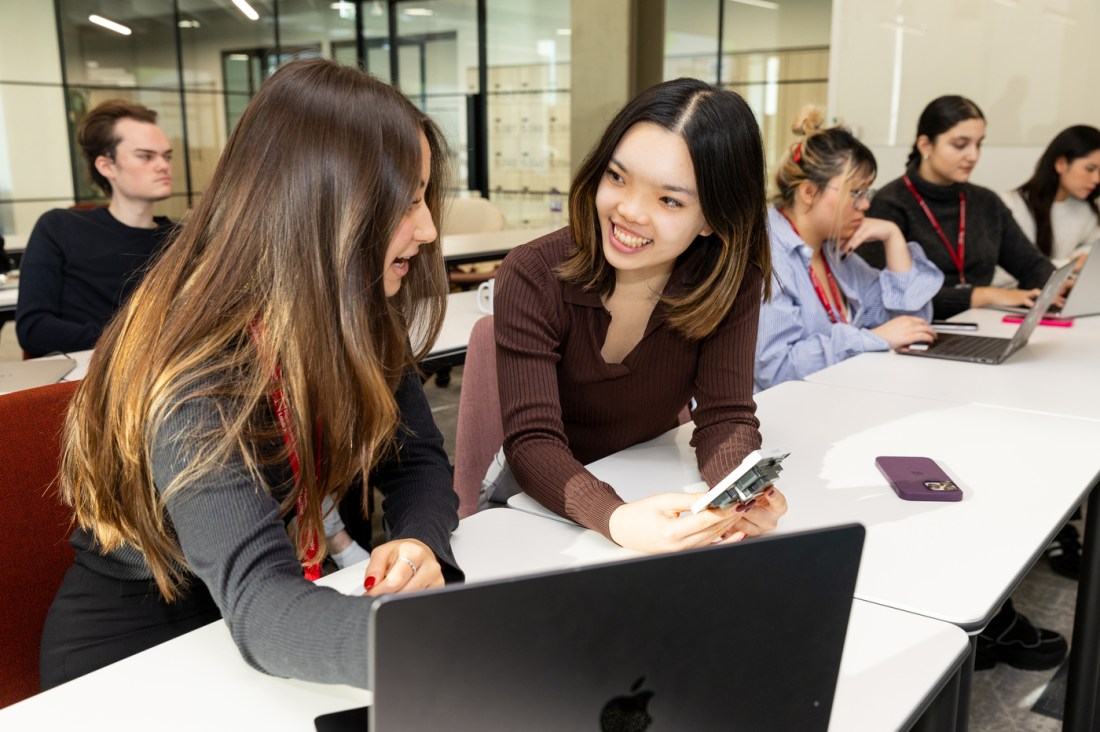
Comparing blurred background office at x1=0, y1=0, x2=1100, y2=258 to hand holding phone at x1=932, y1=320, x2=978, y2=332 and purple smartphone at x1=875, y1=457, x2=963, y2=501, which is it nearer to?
hand holding phone at x1=932, y1=320, x2=978, y2=332

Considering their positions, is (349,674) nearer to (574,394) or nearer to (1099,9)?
(574,394)

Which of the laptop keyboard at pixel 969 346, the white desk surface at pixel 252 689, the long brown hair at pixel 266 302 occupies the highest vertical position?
the long brown hair at pixel 266 302

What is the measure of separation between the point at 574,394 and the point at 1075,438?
87 cm

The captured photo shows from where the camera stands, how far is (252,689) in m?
0.87

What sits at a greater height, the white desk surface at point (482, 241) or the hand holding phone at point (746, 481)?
the hand holding phone at point (746, 481)

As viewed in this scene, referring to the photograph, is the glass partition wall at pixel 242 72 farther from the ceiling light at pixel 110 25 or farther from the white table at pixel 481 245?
the white table at pixel 481 245

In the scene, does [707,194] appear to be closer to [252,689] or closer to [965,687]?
[965,687]

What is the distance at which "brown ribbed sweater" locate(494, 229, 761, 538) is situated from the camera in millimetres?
1442

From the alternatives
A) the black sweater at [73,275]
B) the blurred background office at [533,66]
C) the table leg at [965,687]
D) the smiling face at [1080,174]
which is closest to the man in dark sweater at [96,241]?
the black sweater at [73,275]

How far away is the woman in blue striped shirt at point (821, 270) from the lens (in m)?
2.21

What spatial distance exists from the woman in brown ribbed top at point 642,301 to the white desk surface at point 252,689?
42cm

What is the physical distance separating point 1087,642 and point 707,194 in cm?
100

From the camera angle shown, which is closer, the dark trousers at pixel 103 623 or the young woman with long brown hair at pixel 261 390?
the young woman with long brown hair at pixel 261 390

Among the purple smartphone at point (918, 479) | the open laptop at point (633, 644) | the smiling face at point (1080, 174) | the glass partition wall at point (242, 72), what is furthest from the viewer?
the glass partition wall at point (242, 72)
